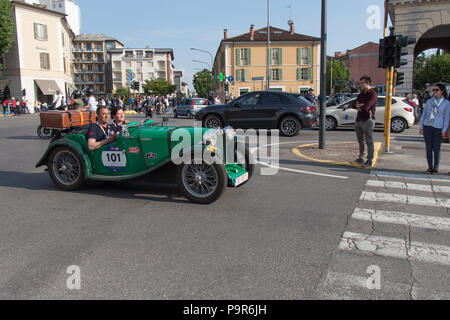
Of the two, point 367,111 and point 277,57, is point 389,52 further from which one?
point 277,57

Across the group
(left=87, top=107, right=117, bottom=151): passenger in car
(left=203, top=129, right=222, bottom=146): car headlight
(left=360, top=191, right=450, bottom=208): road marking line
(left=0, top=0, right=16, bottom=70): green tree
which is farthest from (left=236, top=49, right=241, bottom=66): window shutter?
(left=203, top=129, right=222, bottom=146): car headlight

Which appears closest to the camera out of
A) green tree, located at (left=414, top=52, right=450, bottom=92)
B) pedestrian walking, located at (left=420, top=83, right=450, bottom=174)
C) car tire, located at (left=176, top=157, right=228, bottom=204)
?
car tire, located at (left=176, top=157, right=228, bottom=204)

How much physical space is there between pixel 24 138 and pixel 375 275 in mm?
14659

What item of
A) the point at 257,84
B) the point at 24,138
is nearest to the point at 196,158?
the point at 24,138

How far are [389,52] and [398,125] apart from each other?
708 cm

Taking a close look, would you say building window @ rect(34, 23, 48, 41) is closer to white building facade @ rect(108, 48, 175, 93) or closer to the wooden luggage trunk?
the wooden luggage trunk

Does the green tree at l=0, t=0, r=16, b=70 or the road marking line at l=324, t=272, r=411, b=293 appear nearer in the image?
the road marking line at l=324, t=272, r=411, b=293

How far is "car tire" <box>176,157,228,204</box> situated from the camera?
5.40m

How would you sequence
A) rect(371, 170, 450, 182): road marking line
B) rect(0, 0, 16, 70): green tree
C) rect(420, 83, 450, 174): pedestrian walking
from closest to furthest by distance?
rect(371, 170, 450, 182): road marking line
rect(420, 83, 450, 174): pedestrian walking
rect(0, 0, 16, 70): green tree

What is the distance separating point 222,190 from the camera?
541 cm

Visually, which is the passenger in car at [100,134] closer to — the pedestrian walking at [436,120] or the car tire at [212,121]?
the pedestrian walking at [436,120]

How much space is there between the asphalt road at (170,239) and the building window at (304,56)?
58535 millimetres

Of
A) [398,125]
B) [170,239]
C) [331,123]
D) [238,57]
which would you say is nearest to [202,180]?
[170,239]

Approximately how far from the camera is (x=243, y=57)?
63.0m
